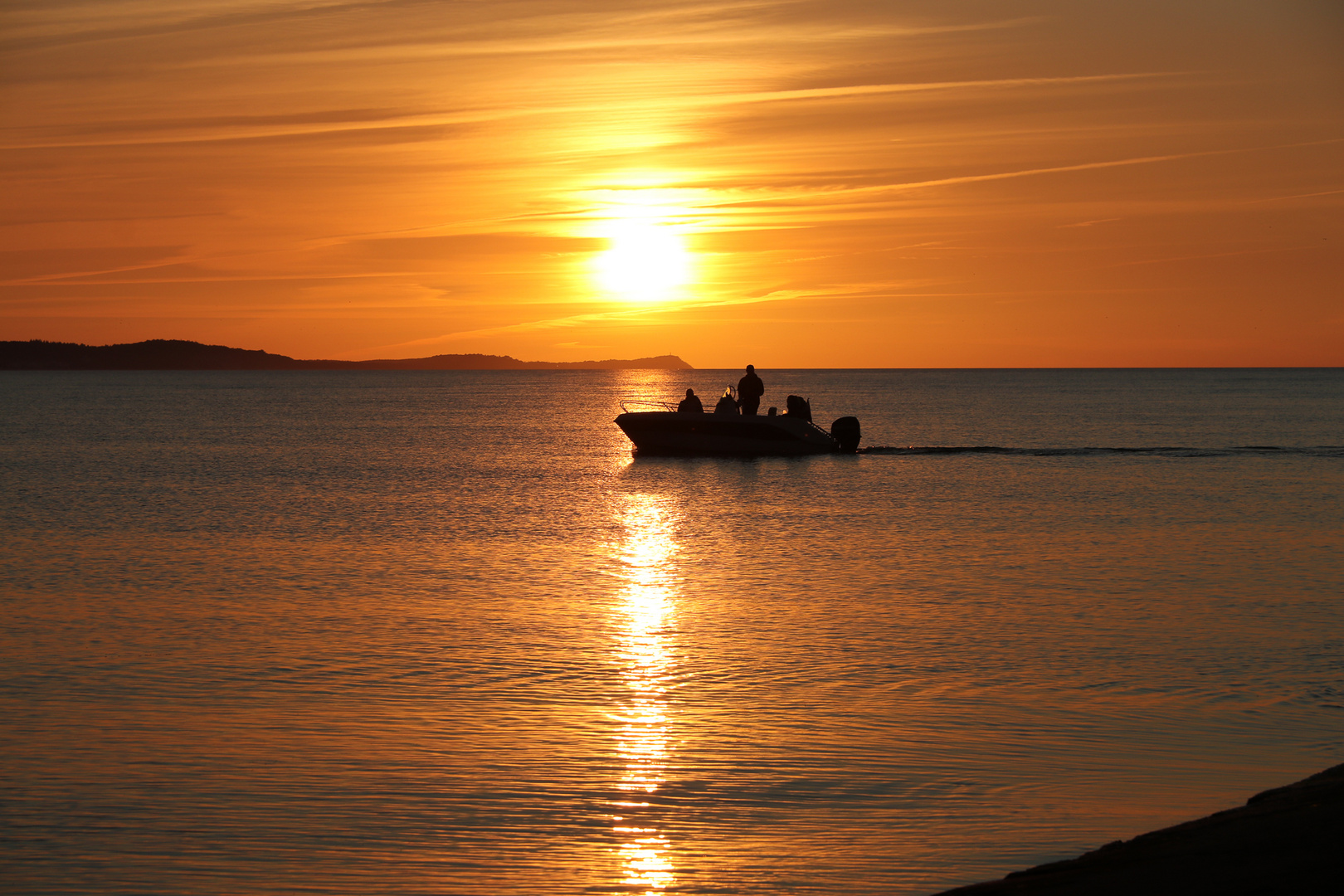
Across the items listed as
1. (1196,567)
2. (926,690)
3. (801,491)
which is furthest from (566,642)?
(801,491)

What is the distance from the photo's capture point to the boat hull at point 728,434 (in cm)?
4591

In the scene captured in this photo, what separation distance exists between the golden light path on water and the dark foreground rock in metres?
2.01

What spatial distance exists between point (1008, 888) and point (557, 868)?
274cm

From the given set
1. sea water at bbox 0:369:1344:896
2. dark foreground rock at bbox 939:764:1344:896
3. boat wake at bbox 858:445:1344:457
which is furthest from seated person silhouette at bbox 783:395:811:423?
dark foreground rock at bbox 939:764:1344:896

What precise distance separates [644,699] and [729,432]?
34419 millimetres

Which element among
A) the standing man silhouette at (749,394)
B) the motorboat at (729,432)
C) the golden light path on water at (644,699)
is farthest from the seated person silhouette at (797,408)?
the golden light path on water at (644,699)

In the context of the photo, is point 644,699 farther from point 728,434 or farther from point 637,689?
point 728,434

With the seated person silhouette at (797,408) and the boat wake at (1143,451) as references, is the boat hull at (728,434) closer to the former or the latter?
the seated person silhouette at (797,408)

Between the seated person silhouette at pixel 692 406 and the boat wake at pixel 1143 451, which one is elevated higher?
the seated person silhouette at pixel 692 406

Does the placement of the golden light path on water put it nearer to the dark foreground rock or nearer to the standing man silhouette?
the dark foreground rock

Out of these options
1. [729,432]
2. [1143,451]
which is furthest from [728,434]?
[1143,451]

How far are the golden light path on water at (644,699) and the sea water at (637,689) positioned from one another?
0.16 feet

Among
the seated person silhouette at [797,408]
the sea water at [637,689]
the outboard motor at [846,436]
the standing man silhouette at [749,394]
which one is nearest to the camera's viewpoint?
the sea water at [637,689]

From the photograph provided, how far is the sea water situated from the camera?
26.4 feet
